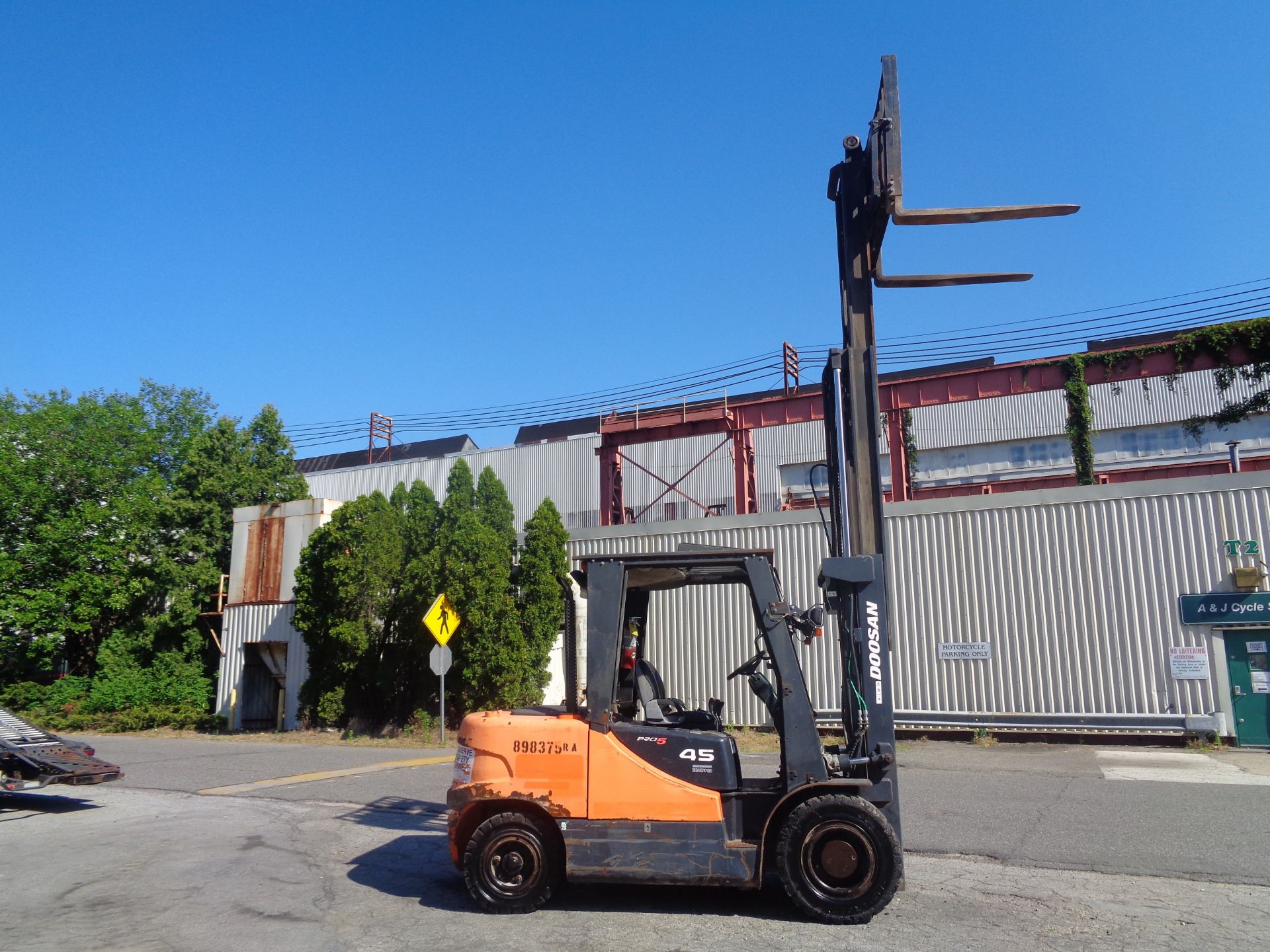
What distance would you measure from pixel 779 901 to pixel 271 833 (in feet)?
18.7

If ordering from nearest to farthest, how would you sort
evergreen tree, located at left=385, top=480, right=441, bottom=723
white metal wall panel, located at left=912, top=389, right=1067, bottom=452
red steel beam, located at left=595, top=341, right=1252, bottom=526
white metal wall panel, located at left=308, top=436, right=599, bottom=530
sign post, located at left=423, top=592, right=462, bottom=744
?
1. sign post, located at left=423, top=592, right=462, bottom=744
2. red steel beam, located at left=595, top=341, right=1252, bottom=526
3. evergreen tree, located at left=385, top=480, right=441, bottom=723
4. white metal wall panel, located at left=912, top=389, right=1067, bottom=452
5. white metal wall panel, located at left=308, top=436, right=599, bottom=530

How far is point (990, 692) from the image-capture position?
17.9m

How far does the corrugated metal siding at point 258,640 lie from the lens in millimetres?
24750

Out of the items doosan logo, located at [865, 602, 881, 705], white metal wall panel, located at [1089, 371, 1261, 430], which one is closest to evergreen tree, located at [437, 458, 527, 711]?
doosan logo, located at [865, 602, 881, 705]

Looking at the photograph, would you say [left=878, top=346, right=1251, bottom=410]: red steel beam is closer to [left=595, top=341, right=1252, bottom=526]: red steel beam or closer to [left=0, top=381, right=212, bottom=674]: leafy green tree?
[left=595, top=341, right=1252, bottom=526]: red steel beam

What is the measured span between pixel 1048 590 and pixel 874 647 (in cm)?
1279

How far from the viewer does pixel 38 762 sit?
36.1ft

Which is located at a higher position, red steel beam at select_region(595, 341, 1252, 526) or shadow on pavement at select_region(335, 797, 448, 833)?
red steel beam at select_region(595, 341, 1252, 526)

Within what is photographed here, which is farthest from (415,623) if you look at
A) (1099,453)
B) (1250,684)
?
(1099,453)

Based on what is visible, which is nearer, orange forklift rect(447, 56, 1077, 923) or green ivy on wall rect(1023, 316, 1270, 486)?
orange forklift rect(447, 56, 1077, 923)

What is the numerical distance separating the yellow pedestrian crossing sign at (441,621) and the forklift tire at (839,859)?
13.9 metres

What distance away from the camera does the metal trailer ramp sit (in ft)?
35.9

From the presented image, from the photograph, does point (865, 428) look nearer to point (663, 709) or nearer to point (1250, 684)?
point (663, 709)

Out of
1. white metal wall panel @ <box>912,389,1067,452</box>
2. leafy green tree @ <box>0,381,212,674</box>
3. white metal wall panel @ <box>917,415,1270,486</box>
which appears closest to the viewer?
leafy green tree @ <box>0,381,212,674</box>
